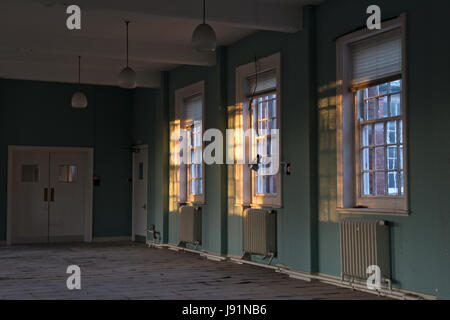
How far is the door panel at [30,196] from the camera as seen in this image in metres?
Result: 13.2

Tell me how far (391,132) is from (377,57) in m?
0.86

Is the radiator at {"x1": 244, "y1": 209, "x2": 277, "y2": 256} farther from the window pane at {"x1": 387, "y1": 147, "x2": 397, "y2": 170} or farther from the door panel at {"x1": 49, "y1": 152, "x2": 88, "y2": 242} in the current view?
the door panel at {"x1": 49, "y1": 152, "x2": 88, "y2": 242}

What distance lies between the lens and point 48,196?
13.5m

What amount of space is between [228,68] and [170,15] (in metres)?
2.63

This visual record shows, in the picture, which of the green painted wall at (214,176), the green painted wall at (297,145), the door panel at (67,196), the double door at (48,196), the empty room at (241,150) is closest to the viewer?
the empty room at (241,150)

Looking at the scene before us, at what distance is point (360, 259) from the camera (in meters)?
6.65

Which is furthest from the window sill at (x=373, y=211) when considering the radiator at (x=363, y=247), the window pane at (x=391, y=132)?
the window pane at (x=391, y=132)

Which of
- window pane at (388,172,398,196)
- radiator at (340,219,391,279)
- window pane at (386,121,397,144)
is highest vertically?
window pane at (386,121,397,144)

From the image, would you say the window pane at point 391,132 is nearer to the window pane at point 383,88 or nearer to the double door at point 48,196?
the window pane at point 383,88

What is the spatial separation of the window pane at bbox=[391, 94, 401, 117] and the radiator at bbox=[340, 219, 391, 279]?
117cm

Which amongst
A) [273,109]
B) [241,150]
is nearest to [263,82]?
[273,109]

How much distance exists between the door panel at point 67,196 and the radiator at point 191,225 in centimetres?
376

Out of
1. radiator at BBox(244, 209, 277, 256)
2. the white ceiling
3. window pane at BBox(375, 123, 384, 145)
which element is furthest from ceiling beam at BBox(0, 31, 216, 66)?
window pane at BBox(375, 123, 384, 145)

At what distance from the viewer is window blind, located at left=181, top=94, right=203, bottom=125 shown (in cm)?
1104
